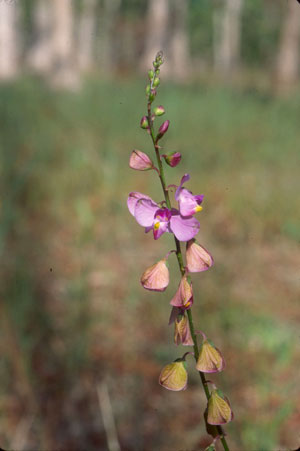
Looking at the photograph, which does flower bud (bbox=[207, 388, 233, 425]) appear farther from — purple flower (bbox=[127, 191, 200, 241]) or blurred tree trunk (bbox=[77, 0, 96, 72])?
blurred tree trunk (bbox=[77, 0, 96, 72])

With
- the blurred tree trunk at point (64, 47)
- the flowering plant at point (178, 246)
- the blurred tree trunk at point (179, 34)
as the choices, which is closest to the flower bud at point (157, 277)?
the flowering plant at point (178, 246)

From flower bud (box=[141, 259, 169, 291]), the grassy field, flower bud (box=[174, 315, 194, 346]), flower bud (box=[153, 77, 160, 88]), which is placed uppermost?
flower bud (box=[153, 77, 160, 88])

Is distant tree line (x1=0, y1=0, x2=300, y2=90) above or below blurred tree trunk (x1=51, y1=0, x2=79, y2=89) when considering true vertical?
above

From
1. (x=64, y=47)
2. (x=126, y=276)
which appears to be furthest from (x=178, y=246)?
(x=64, y=47)

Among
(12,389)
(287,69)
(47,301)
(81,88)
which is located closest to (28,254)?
(47,301)

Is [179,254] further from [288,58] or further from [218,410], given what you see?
[288,58]

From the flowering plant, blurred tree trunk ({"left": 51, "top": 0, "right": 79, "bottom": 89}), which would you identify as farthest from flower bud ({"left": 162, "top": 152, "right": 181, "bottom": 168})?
blurred tree trunk ({"left": 51, "top": 0, "right": 79, "bottom": 89})

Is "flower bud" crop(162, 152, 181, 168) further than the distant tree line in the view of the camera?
No

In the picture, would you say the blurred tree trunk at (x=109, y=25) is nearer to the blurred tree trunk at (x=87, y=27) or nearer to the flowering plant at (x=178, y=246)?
the blurred tree trunk at (x=87, y=27)
